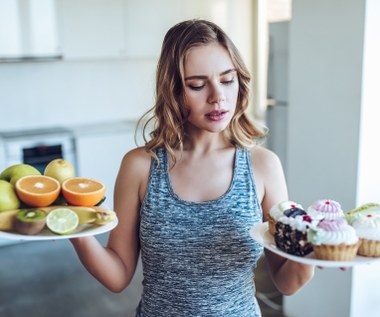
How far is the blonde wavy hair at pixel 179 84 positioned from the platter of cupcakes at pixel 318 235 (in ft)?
0.71

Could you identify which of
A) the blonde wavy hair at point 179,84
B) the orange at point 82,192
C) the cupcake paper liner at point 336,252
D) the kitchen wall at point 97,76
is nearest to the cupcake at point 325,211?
the cupcake paper liner at point 336,252

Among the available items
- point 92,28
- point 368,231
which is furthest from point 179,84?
point 92,28

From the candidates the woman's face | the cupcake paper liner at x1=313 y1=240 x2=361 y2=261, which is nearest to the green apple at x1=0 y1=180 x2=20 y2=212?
the woman's face

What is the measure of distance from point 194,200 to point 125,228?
0.18 meters

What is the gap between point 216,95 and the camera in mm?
1108

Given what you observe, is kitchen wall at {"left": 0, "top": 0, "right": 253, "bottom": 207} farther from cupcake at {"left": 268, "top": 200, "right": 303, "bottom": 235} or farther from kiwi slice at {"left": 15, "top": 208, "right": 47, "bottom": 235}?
kiwi slice at {"left": 15, "top": 208, "right": 47, "bottom": 235}

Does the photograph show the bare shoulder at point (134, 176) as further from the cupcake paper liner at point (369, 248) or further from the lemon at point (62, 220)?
the cupcake paper liner at point (369, 248)

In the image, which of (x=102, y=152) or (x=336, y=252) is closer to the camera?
(x=336, y=252)

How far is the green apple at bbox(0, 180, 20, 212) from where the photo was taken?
104 centimetres

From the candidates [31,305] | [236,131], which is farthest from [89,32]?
[236,131]

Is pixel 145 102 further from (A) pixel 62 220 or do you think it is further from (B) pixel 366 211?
(A) pixel 62 220

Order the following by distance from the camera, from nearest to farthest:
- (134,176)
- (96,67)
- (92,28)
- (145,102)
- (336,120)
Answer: (134,176)
(336,120)
(92,28)
(96,67)
(145,102)

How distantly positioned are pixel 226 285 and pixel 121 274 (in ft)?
0.84

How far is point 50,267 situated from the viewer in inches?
147
